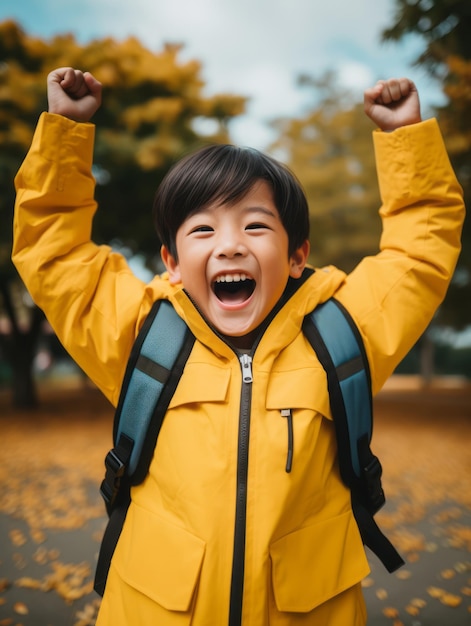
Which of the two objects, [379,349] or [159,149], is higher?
[159,149]

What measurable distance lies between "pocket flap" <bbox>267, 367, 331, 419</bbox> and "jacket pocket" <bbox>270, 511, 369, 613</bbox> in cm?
37

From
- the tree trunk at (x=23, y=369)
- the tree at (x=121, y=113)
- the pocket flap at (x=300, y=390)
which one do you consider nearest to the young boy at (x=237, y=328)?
the pocket flap at (x=300, y=390)

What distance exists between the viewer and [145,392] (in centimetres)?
153

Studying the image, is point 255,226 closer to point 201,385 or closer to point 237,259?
point 237,259

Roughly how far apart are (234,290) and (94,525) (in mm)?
4006

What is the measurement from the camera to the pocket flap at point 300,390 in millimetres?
1468

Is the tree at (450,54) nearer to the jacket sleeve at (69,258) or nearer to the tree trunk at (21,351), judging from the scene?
the jacket sleeve at (69,258)

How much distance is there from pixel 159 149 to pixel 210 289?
7652 mm

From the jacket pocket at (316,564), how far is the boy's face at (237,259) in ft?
2.13

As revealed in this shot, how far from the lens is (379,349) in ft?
5.29

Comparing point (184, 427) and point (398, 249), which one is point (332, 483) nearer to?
point (184, 427)

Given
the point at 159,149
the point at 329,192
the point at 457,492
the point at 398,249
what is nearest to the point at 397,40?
the point at 159,149

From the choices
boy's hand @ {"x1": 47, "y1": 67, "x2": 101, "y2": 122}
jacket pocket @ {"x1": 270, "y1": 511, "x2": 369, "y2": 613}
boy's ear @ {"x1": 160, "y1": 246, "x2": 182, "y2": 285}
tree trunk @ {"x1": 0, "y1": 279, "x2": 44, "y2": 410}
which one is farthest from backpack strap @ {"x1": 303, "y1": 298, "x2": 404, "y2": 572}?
tree trunk @ {"x1": 0, "y1": 279, "x2": 44, "y2": 410}

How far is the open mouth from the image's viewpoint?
1.57m
